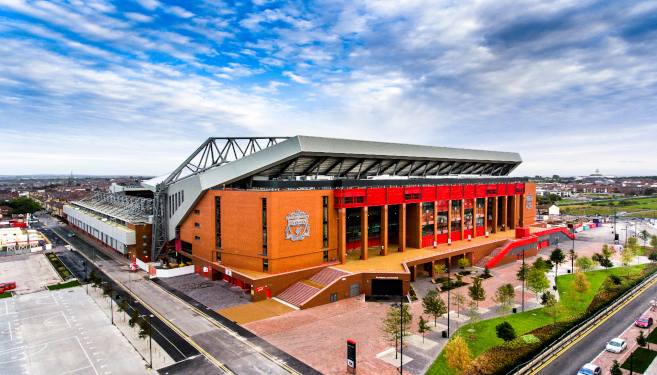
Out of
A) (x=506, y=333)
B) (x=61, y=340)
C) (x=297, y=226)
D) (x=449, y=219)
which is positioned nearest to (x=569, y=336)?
(x=506, y=333)

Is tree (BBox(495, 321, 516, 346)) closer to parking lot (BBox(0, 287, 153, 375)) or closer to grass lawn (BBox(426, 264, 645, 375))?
grass lawn (BBox(426, 264, 645, 375))

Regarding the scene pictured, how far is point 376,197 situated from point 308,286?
19.8 metres

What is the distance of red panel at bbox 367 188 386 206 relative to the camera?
6198cm

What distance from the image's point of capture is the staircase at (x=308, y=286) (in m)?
49.4

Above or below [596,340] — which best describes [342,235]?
above

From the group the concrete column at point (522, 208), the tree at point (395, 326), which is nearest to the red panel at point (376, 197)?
the tree at point (395, 326)

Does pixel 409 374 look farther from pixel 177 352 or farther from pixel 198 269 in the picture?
pixel 198 269

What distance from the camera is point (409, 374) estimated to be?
3077 cm

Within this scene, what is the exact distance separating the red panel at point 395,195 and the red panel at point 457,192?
16.3m

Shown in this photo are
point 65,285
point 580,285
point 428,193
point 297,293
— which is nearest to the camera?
point 580,285

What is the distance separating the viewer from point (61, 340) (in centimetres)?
3884

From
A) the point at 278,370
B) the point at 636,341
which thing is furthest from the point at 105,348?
the point at 636,341

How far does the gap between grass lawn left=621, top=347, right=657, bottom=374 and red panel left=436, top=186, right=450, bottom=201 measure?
42.3 meters

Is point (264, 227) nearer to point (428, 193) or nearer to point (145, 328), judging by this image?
point (145, 328)
